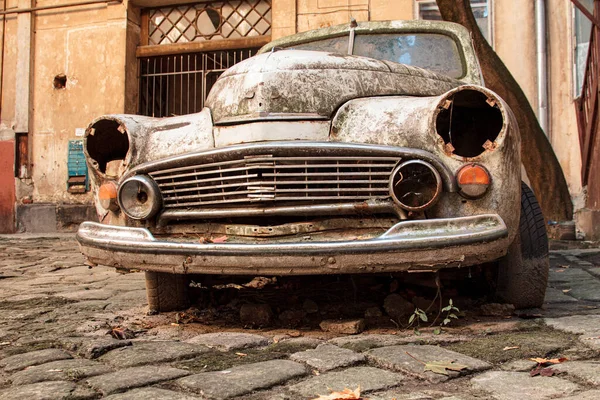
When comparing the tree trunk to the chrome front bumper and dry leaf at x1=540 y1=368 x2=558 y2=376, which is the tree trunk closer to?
the chrome front bumper

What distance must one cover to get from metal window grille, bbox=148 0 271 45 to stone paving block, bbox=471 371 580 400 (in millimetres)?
8314

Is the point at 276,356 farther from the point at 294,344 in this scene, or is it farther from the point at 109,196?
the point at 109,196

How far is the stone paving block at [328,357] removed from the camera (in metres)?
2.06

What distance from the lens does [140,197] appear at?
282 centimetres

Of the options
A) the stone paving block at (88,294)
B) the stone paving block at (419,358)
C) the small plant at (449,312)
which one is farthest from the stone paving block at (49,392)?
the stone paving block at (88,294)

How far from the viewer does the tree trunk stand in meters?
6.90

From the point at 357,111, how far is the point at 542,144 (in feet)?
16.4

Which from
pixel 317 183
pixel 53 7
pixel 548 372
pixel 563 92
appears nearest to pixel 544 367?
pixel 548 372

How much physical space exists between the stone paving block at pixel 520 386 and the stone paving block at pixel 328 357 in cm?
41

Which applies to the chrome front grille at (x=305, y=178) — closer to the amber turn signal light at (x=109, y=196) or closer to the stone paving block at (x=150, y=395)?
the amber turn signal light at (x=109, y=196)

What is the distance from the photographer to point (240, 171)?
2.64 meters

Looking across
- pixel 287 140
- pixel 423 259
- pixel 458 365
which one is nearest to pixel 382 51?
pixel 287 140

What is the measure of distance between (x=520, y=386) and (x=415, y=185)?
3.15ft

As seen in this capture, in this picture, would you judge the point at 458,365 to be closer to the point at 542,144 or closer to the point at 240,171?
the point at 240,171
